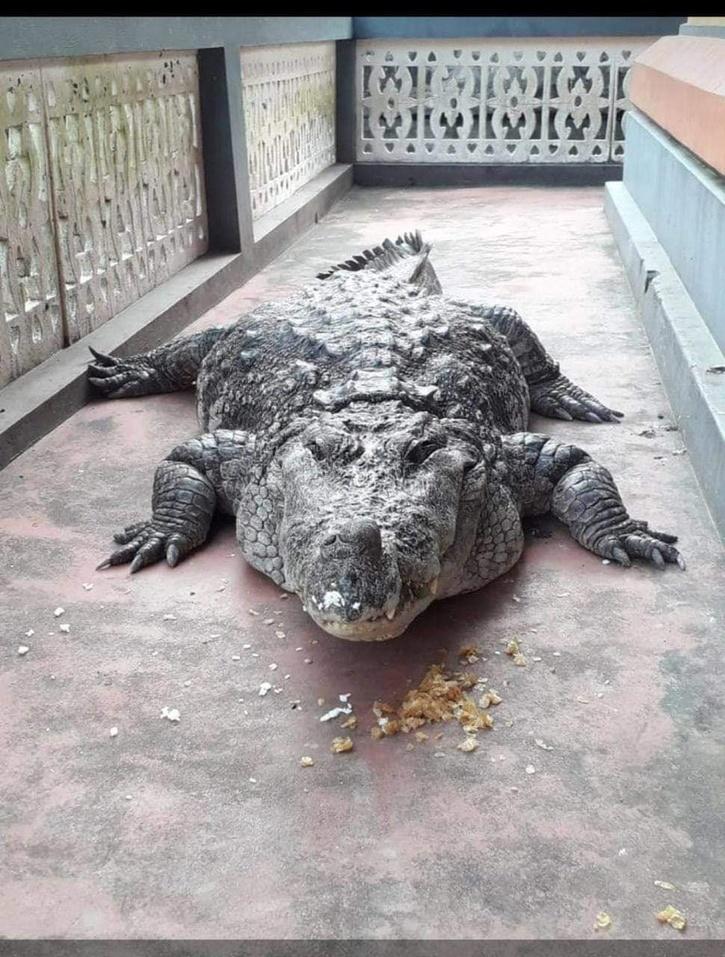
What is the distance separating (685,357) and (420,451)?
2.02 m

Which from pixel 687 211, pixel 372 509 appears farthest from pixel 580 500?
Result: pixel 687 211

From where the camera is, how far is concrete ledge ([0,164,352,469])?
4.32 meters

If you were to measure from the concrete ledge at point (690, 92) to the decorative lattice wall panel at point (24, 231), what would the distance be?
314cm

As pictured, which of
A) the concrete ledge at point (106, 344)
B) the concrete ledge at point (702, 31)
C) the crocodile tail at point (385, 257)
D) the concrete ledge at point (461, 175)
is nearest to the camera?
the concrete ledge at point (106, 344)

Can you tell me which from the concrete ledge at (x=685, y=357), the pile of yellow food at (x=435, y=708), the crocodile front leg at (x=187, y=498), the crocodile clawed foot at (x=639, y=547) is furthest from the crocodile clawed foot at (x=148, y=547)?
the concrete ledge at (x=685, y=357)

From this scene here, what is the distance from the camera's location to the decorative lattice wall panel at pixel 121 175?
508 cm

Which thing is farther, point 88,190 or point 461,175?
point 461,175

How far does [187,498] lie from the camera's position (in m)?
3.50

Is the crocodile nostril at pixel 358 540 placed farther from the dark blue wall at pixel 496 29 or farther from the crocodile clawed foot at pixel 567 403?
the dark blue wall at pixel 496 29

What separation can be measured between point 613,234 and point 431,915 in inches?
310

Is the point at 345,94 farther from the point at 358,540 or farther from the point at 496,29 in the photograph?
the point at 358,540

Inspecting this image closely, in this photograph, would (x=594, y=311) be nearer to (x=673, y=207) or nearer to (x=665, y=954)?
(x=673, y=207)

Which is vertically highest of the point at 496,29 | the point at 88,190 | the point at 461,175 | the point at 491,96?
the point at 496,29

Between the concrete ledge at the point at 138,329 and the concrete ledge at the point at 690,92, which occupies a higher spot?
the concrete ledge at the point at 690,92
